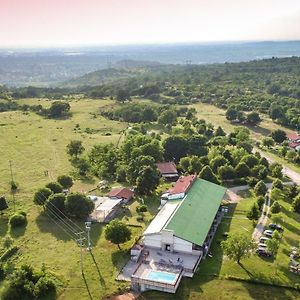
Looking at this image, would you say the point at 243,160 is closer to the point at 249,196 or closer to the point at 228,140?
the point at 249,196

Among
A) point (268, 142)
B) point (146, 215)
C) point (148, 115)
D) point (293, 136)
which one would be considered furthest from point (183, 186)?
point (148, 115)

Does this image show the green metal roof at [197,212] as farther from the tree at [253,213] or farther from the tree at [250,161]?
the tree at [250,161]

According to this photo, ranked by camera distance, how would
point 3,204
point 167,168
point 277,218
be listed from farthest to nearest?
point 167,168 < point 3,204 < point 277,218

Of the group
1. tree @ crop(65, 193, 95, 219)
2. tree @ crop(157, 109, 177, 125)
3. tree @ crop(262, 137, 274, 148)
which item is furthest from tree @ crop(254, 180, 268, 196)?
tree @ crop(157, 109, 177, 125)

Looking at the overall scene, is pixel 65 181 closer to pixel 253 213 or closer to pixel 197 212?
pixel 197 212

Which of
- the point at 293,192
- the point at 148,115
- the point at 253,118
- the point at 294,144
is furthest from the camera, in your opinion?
the point at 148,115
